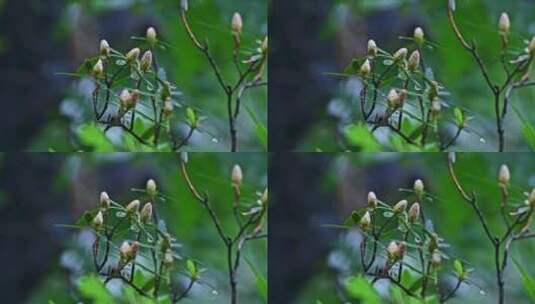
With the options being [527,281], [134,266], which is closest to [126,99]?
[134,266]

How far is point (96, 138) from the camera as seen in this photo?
7.75 ft

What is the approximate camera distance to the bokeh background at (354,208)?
2307mm

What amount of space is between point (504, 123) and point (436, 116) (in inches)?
5.9

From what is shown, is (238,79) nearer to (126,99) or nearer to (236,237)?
(126,99)

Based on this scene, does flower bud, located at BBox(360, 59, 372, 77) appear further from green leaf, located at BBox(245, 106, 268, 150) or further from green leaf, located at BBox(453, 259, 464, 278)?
green leaf, located at BBox(453, 259, 464, 278)

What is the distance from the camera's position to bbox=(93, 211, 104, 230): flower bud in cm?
236

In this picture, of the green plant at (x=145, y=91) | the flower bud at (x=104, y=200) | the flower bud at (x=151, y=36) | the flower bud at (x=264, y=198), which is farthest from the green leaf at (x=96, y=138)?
the flower bud at (x=264, y=198)

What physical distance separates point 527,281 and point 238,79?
79cm

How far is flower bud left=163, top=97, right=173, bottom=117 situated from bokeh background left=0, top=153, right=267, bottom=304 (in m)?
0.10

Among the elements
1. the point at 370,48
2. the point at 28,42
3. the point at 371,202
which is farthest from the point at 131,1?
the point at 371,202

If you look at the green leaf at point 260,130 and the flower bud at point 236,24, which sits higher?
the flower bud at point 236,24

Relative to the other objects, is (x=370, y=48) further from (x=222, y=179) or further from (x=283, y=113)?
(x=222, y=179)

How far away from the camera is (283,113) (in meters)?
2.37

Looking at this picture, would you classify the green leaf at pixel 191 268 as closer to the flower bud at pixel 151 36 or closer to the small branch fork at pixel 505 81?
the flower bud at pixel 151 36
